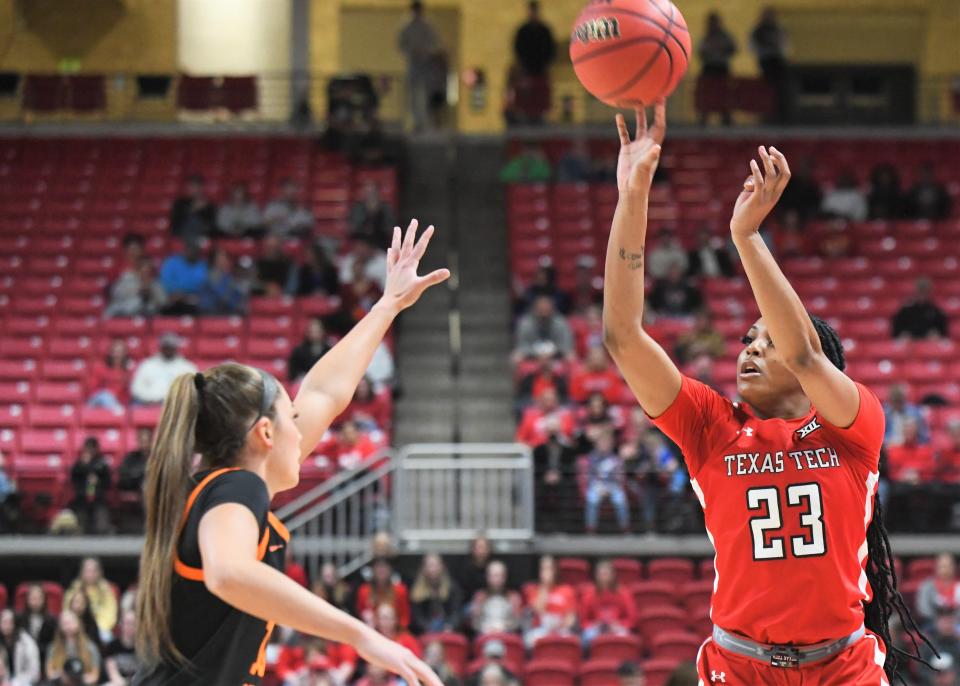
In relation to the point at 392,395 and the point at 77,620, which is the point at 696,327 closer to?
the point at 392,395

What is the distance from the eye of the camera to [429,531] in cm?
1306

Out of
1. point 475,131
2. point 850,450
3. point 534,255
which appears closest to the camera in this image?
point 850,450

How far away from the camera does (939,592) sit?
475 inches

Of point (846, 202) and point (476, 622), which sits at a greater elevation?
point (846, 202)

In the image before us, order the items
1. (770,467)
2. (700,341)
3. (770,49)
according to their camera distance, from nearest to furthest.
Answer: (770,467), (700,341), (770,49)

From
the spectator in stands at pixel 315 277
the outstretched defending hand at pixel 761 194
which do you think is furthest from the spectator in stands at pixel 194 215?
the outstretched defending hand at pixel 761 194

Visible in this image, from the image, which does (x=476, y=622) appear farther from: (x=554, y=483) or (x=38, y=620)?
(x=38, y=620)

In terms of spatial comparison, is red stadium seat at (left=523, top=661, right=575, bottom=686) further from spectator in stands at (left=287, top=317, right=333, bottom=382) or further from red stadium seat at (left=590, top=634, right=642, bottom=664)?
spectator in stands at (left=287, top=317, right=333, bottom=382)

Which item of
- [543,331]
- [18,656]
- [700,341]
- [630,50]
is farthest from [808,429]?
[543,331]

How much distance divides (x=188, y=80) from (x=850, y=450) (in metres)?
16.6

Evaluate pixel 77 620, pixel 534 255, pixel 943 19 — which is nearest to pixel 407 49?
pixel 534 255

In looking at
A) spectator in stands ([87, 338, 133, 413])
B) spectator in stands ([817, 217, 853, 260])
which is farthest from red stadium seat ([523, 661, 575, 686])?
spectator in stands ([817, 217, 853, 260])

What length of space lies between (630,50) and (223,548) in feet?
7.91

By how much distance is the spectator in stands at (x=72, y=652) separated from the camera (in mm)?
11281
